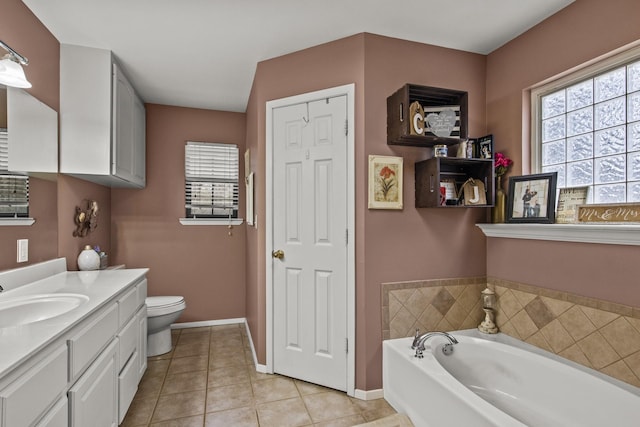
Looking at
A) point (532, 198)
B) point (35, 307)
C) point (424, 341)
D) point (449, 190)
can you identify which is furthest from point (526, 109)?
point (35, 307)

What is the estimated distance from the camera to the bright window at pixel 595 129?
1.84 metres

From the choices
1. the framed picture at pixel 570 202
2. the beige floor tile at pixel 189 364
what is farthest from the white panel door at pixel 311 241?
the framed picture at pixel 570 202

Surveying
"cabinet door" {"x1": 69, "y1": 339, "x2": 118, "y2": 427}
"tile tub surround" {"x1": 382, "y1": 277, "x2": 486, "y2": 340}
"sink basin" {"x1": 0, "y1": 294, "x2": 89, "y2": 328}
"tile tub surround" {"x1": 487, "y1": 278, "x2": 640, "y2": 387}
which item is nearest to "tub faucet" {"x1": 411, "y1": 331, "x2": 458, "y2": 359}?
"tile tub surround" {"x1": 382, "y1": 277, "x2": 486, "y2": 340}

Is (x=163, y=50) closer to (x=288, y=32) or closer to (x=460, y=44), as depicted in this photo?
(x=288, y=32)

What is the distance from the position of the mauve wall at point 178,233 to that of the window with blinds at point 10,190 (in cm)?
166

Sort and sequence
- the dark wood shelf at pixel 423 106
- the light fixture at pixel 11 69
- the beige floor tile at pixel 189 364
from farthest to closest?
1. the beige floor tile at pixel 189 364
2. the dark wood shelf at pixel 423 106
3. the light fixture at pixel 11 69

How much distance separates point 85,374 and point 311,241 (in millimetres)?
1514

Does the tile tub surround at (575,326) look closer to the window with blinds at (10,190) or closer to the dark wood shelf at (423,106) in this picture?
the dark wood shelf at (423,106)

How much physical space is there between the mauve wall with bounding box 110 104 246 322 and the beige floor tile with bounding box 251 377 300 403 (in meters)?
1.58

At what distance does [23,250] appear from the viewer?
204 centimetres

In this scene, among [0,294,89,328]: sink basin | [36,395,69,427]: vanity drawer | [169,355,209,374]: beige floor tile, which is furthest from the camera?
[169,355,209,374]: beige floor tile

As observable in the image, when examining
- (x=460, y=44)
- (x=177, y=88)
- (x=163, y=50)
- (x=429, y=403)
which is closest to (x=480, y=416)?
(x=429, y=403)

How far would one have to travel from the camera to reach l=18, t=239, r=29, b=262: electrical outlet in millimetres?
2008

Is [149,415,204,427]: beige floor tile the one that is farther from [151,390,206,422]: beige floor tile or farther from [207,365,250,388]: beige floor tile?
[207,365,250,388]: beige floor tile
